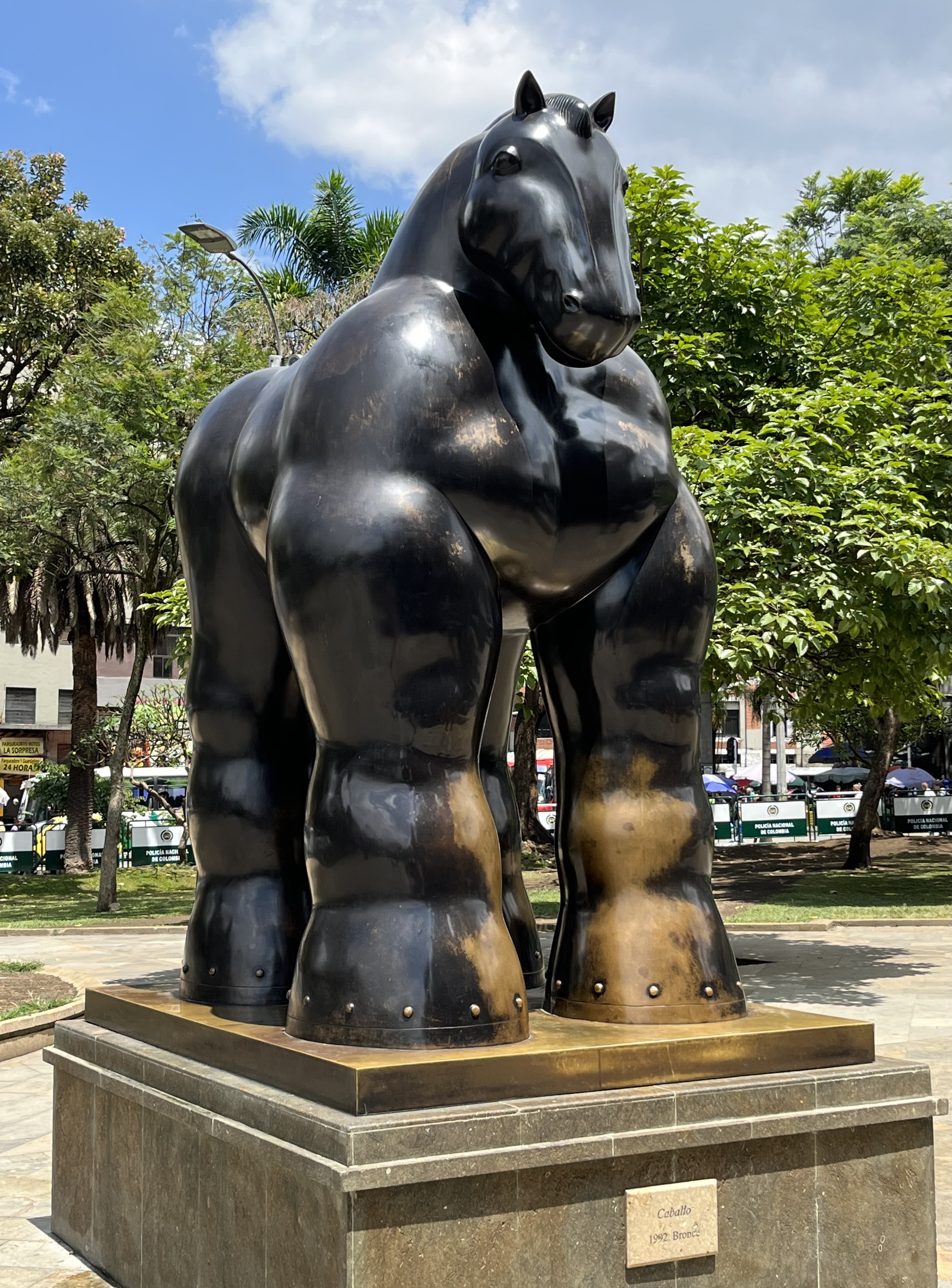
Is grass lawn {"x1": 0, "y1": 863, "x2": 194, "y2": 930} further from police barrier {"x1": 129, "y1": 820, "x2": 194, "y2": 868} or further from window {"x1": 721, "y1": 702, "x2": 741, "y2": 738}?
window {"x1": 721, "y1": 702, "x2": 741, "y2": 738}

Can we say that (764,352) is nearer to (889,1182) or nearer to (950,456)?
(950,456)

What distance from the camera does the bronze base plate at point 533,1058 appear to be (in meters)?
2.74

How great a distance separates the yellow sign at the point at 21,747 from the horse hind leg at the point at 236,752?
43506 millimetres

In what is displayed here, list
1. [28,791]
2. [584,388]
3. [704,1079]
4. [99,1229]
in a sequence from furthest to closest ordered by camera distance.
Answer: [28,791] < [99,1229] < [584,388] < [704,1079]

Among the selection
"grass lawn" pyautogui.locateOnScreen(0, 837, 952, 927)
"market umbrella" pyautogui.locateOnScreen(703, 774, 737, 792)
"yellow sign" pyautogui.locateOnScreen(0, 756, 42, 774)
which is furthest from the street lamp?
"yellow sign" pyautogui.locateOnScreen(0, 756, 42, 774)

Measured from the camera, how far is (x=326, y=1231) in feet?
8.64

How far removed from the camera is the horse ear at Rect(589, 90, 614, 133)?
3.38 m

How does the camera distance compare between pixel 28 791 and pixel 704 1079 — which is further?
pixel 28 791

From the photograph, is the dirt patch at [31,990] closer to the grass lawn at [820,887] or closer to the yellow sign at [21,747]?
the grass lawn at [820,887]

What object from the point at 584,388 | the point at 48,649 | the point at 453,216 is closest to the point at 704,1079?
the point at 584,388

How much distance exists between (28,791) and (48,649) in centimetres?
1398

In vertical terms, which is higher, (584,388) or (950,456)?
(950,456)

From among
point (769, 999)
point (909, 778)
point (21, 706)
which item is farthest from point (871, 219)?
point (21, 706)

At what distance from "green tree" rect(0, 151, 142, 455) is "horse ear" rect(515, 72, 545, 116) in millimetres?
19862
